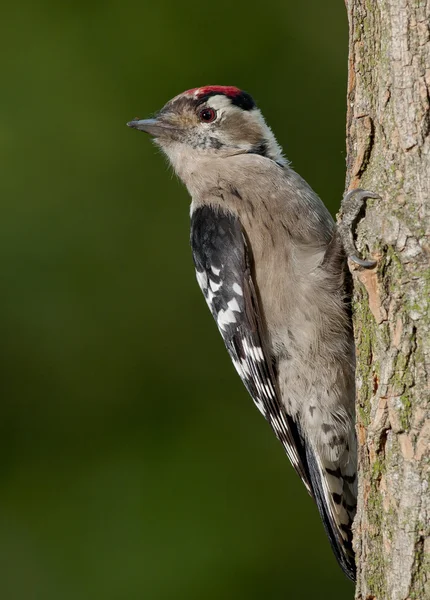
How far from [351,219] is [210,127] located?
136 cm

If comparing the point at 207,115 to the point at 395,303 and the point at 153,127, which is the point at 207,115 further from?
the point at 395,303

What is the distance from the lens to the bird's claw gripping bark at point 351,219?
96.3 inches

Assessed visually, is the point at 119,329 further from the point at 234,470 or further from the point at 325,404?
the point at 325,404

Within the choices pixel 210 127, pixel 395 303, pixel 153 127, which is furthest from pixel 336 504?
pixel 153 127

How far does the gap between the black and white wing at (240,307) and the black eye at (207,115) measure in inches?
18.6

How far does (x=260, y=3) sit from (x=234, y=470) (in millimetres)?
3122

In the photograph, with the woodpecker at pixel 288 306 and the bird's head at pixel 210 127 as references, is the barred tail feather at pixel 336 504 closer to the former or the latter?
the woodpecker at pixel 288 306

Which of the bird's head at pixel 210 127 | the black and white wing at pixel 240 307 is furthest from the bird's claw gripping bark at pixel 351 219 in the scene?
the bird's head at pixel 210 127

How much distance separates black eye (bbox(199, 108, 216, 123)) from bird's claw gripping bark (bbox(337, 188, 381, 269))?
122 centimetres

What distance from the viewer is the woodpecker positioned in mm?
3125

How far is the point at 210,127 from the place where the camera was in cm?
373

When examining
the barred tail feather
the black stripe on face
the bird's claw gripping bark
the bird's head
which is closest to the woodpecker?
the barred tail feather

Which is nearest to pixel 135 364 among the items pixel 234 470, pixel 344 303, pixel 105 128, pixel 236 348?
pixel 234 470

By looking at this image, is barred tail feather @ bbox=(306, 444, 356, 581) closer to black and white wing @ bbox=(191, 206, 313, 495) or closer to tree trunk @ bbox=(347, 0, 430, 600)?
black and white wing @ bbox=(191, 206, 313, 495)
